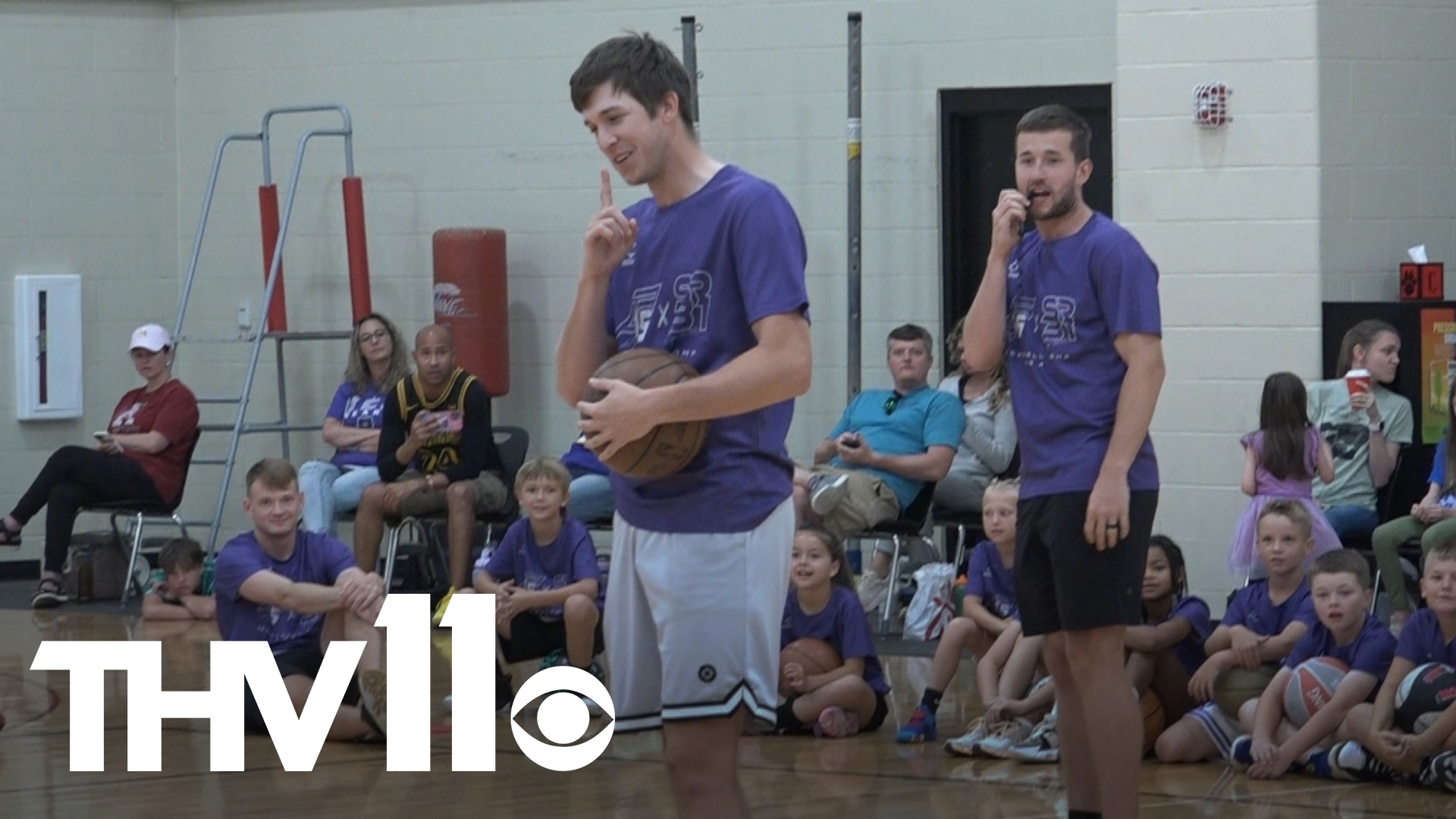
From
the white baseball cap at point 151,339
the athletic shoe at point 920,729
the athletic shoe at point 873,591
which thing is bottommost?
the athletic shoe at point 920,729

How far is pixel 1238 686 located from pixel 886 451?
3073 millimetres

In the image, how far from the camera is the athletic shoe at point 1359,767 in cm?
571

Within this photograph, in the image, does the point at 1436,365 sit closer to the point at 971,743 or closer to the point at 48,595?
the point at 971,743

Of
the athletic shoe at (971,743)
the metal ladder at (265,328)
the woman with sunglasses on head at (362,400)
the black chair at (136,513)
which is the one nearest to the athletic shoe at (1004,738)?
the athletic shoe at (971,743)

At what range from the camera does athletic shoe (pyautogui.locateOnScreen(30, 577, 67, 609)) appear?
10.1 metres

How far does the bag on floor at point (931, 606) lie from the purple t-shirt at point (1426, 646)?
122 inches

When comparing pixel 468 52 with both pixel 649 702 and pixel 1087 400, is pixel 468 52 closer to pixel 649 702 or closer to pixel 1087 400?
pixel 1087 400

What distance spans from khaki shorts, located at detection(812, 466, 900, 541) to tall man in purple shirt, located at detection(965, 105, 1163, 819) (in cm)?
400

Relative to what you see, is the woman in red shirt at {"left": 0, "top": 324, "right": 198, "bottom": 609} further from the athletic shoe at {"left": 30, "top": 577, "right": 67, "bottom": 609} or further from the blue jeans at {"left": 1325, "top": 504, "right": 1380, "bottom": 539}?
the blue jeans at {"left": 1325, "top": 504, "right": 1380, "bottom": 539}

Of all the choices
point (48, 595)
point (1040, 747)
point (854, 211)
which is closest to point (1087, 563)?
point (1040, 747)

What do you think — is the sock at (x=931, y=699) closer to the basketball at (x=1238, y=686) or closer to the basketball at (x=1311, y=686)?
the basketball at (x=1238, y=686)

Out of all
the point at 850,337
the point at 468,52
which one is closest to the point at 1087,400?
the point at 850,337

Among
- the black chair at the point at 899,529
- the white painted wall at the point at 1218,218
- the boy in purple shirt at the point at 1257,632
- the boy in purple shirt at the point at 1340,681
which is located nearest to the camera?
the boy in purple shirt at the point at 1340,681

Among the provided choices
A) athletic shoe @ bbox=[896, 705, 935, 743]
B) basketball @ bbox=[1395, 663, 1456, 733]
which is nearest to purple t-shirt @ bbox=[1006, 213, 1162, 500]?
basketball @ bbox=[1395, 663, 1456, 733]
